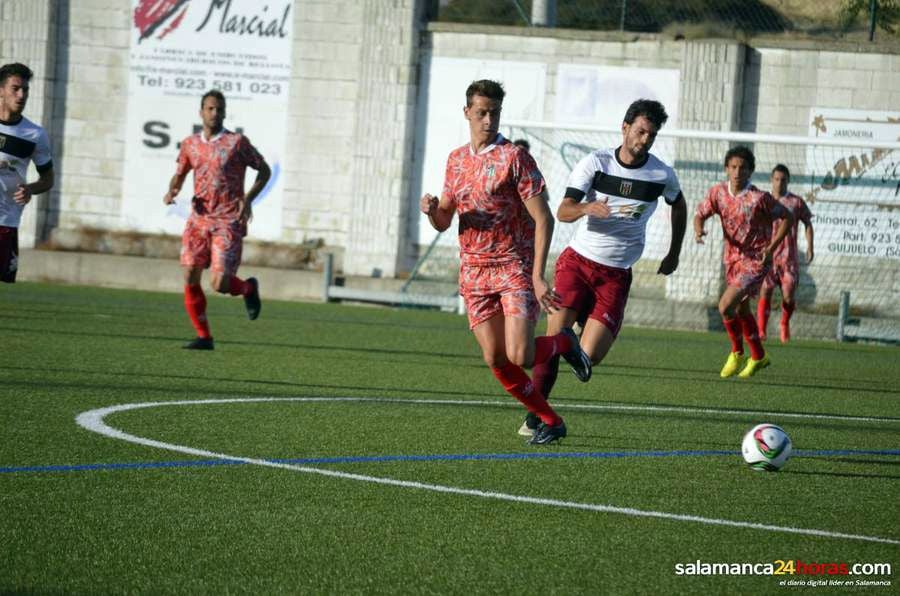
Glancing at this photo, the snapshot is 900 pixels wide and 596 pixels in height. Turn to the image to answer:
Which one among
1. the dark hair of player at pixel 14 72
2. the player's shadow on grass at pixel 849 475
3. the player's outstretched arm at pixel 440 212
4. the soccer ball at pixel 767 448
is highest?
the dark hair of player at pixel 14 72

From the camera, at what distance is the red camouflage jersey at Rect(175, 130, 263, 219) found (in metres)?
12.1

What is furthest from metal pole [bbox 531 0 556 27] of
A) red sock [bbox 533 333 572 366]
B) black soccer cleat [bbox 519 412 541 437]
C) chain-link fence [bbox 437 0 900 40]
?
black soccer cleat [bbox 519 412 541 437]

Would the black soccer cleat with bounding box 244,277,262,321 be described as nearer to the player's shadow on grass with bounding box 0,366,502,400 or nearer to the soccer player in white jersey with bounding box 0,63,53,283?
the soccer player in white jersey with bounding box 0,63,53,283

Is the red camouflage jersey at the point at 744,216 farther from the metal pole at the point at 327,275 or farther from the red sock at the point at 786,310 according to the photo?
the metal pole at the point at 327,275

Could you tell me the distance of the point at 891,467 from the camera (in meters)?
7.18

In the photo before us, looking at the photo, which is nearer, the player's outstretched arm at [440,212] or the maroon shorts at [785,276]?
the player's outstretched arm at [440,212]

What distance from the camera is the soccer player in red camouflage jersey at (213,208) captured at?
39.2 feet

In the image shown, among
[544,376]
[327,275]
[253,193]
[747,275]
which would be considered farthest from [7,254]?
[327,275]

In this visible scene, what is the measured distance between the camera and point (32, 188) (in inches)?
396

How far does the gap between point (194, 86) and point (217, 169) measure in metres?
11.4

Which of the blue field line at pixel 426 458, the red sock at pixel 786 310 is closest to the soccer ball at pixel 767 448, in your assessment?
the blue field line at pixel 426 458

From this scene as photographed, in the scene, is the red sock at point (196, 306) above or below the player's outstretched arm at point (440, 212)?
below

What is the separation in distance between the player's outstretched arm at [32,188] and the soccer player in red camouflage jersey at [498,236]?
12.7ft

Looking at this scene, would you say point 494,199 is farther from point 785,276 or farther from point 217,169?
point 785,276
